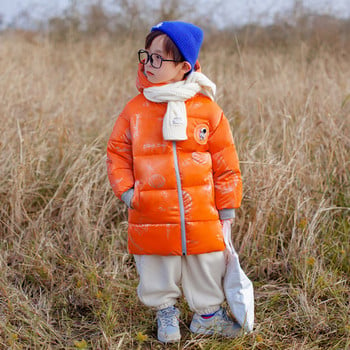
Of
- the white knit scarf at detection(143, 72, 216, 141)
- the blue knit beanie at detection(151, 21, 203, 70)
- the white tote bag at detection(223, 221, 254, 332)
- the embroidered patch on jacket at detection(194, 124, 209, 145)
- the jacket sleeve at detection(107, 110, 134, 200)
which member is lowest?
the white tote bag at detection(223, 221, 254, 332)

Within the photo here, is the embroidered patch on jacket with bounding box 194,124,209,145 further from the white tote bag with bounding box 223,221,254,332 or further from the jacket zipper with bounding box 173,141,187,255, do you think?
the white tote bag with bounding box 223,221,254,332

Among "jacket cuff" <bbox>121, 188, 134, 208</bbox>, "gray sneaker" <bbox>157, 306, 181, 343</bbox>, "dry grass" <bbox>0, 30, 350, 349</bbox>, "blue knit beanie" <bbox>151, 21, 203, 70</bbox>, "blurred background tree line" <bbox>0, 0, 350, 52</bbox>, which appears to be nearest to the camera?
A: "blue knit beanie" <bbox>151, 21, 203, 70</bbox>

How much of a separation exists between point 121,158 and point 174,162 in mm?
249

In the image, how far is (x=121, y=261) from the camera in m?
2.63

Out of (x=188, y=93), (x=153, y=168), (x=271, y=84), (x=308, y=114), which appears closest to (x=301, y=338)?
(x=153, y=168)

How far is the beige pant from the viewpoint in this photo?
1933 millimetres

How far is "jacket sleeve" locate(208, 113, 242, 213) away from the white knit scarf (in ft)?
0.52

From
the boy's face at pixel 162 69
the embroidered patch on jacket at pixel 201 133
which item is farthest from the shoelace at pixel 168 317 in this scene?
the boy's face at pixel 162 69

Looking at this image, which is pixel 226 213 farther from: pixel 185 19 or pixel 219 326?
pixel 185 19

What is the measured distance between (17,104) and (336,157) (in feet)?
8.30

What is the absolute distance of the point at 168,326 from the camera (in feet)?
6.66

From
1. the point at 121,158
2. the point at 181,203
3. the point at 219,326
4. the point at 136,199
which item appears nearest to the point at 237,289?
the point at 219,326

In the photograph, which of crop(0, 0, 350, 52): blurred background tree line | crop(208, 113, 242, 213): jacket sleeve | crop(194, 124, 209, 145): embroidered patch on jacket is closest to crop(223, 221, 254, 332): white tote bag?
crop(208, 113, 242, 213): jacket sleeve

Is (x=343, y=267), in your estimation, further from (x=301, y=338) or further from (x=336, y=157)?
(x=336, y=157)
